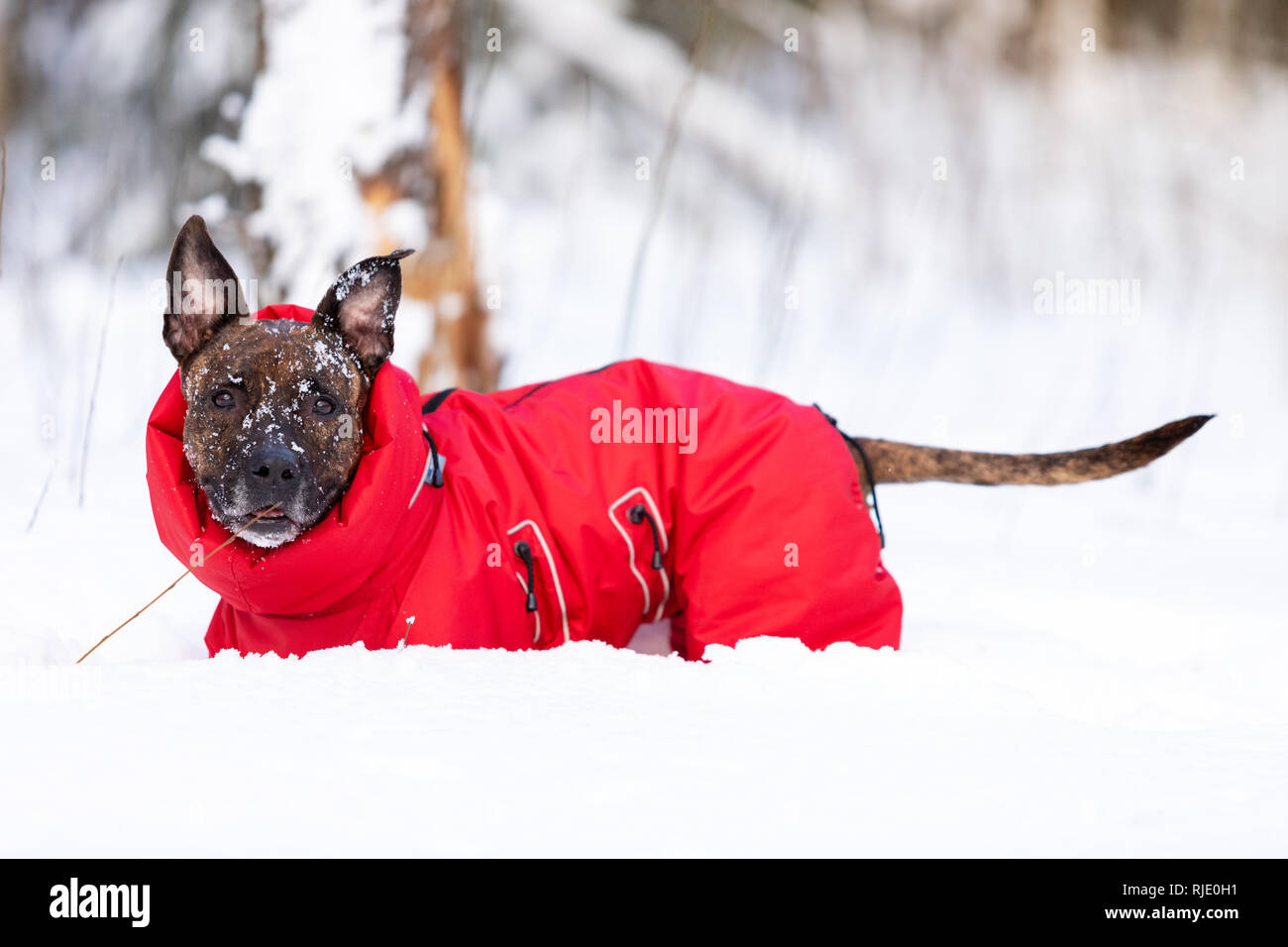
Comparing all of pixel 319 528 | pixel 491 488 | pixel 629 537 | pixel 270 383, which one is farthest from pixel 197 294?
pixel 629 537

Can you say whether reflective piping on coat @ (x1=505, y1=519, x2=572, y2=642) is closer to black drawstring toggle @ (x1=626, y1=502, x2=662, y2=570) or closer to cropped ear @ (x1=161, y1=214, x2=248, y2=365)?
black drawstring toggle @ (x1=626, y1=502, x2=662, y2=570)

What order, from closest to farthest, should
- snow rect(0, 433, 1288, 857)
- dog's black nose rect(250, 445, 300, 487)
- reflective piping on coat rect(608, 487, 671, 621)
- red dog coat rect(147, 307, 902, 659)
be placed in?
snow rect(0, 433, 1288, 857)
dog's black nose rect(250, 445, 300, 487)
red dog coat rect(147, 307, 902, 659)
reflective piping on coat rect(608, 487, 671, 621)

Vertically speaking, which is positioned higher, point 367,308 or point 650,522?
point 367,308

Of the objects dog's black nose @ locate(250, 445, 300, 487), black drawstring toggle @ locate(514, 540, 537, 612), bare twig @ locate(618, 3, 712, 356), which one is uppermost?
bare twig @ locate(618, 3, 712, 356)

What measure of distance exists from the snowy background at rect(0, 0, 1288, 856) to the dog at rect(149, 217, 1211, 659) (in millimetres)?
409

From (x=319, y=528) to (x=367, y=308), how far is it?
0.66m

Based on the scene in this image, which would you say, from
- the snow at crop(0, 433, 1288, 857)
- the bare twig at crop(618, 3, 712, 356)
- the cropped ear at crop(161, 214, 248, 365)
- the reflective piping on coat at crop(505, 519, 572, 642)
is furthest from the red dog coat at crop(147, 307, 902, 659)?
the bare twig at crop(618, 3, 712, 356)

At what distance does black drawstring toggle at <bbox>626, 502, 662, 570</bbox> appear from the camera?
10.3 feet

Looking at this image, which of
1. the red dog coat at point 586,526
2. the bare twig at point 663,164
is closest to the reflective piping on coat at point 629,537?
the red dog coat at point 586,526

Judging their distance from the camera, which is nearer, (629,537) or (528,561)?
(528,561)

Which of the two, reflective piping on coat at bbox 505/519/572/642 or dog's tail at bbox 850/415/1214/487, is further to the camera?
dog's tail at bbox 850/415/1214/487

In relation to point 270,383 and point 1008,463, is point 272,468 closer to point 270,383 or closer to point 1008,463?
point 270,383

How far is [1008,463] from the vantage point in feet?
10.8

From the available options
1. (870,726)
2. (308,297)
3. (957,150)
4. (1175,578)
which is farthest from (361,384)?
(957,150)
